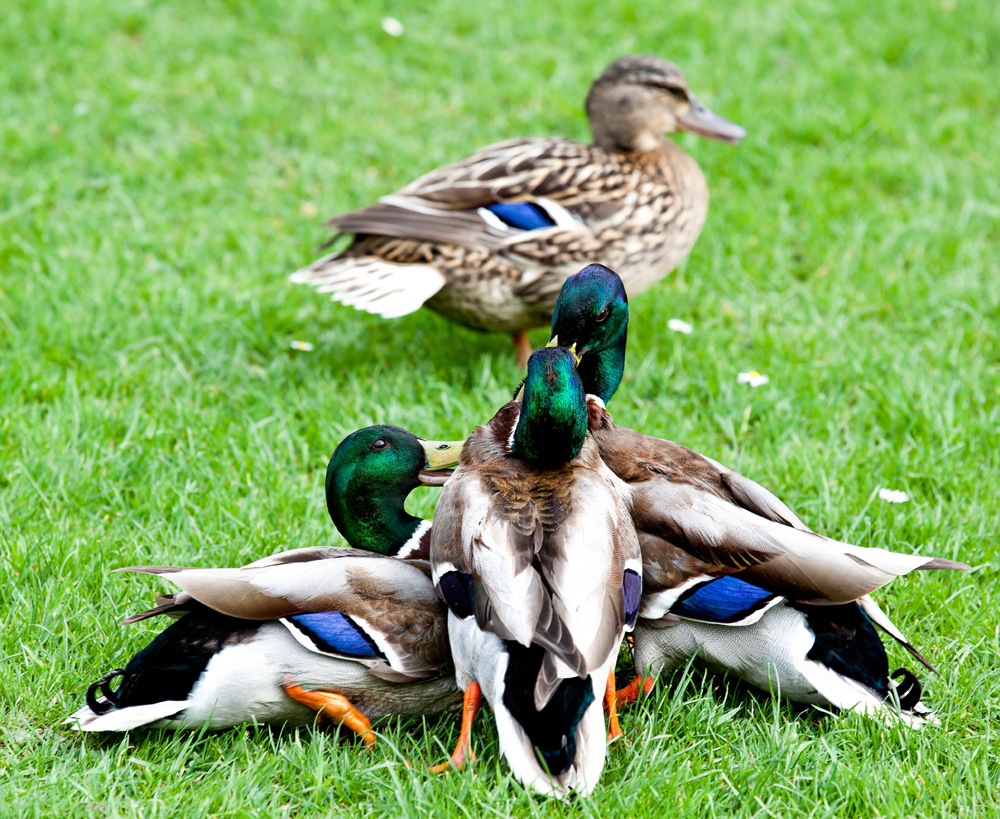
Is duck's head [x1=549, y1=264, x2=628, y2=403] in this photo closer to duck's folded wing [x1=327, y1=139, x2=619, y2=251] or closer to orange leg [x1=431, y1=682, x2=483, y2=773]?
duck's folded wing [x1=327, y1=139, x2=619, y2=251]

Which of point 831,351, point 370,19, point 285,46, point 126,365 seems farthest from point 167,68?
point 831,351

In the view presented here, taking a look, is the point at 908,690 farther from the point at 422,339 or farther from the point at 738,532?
the point at 422,339

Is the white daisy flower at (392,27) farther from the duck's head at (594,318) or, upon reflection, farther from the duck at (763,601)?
the duck at (763,601)

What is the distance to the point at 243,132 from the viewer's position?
606 centimetres

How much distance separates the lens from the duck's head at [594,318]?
3.44 meters

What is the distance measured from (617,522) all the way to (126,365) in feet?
8.00

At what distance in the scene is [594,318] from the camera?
348cm

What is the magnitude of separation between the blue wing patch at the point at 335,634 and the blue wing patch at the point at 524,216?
2074mm

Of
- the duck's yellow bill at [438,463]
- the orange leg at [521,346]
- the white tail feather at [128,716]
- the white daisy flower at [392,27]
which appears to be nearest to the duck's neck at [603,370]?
the duck's yellow bill at [438,463]

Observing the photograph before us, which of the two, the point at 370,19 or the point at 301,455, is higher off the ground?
the point at 370,19

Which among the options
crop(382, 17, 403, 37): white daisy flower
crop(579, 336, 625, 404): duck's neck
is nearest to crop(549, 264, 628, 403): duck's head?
crop(579, 336, 625, 404): duck's neck

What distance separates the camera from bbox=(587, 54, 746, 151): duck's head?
4746 millimetres

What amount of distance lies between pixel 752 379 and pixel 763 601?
1769 millimetres

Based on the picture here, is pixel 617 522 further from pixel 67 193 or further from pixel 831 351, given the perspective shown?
pixel 67 193
